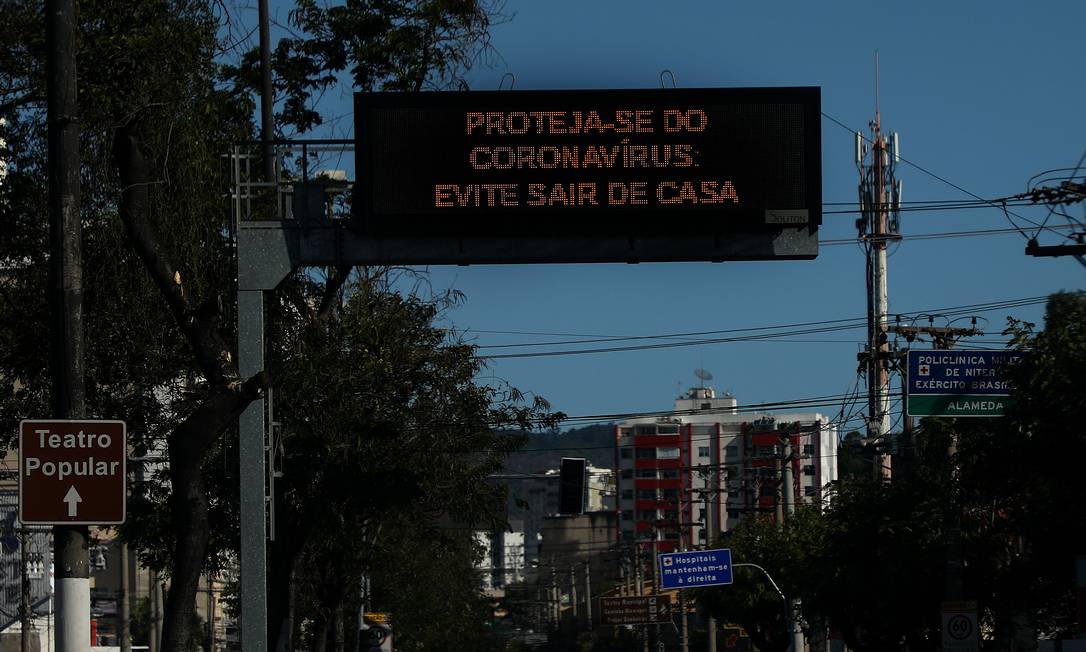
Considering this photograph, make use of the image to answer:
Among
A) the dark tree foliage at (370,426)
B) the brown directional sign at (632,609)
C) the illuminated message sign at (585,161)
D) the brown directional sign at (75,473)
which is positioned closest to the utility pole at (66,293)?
the brown directional sign at (75,473)

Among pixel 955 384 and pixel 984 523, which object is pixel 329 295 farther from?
pixel 984 523

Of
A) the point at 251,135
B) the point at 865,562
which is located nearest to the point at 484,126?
the point at 251,135

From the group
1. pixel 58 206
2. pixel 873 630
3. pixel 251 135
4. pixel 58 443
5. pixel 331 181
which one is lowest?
pixel 873 630

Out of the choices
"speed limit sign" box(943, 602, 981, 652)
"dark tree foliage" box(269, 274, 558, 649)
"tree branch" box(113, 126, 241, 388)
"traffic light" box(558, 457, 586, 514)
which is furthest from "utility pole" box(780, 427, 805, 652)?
"tree branch" box(113, 126, 241, 388)

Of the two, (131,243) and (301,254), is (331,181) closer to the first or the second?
(301,254)

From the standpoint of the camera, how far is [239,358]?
19.5m

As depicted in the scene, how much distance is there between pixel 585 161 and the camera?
56.1 feet

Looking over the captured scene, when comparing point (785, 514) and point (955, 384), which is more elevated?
point (955, 384)

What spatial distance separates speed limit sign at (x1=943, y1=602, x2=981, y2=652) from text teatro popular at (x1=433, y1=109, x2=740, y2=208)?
11469 mm

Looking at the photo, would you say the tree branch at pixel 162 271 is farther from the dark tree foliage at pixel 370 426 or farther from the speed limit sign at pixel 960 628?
the speed limit sign at pixel 960 628

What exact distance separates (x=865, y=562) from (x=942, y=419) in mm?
8210

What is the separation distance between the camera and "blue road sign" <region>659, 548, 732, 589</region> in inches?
2082

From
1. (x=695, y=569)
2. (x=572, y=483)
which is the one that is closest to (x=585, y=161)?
(x=572, y=483)

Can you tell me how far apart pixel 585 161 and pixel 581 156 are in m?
0.07
